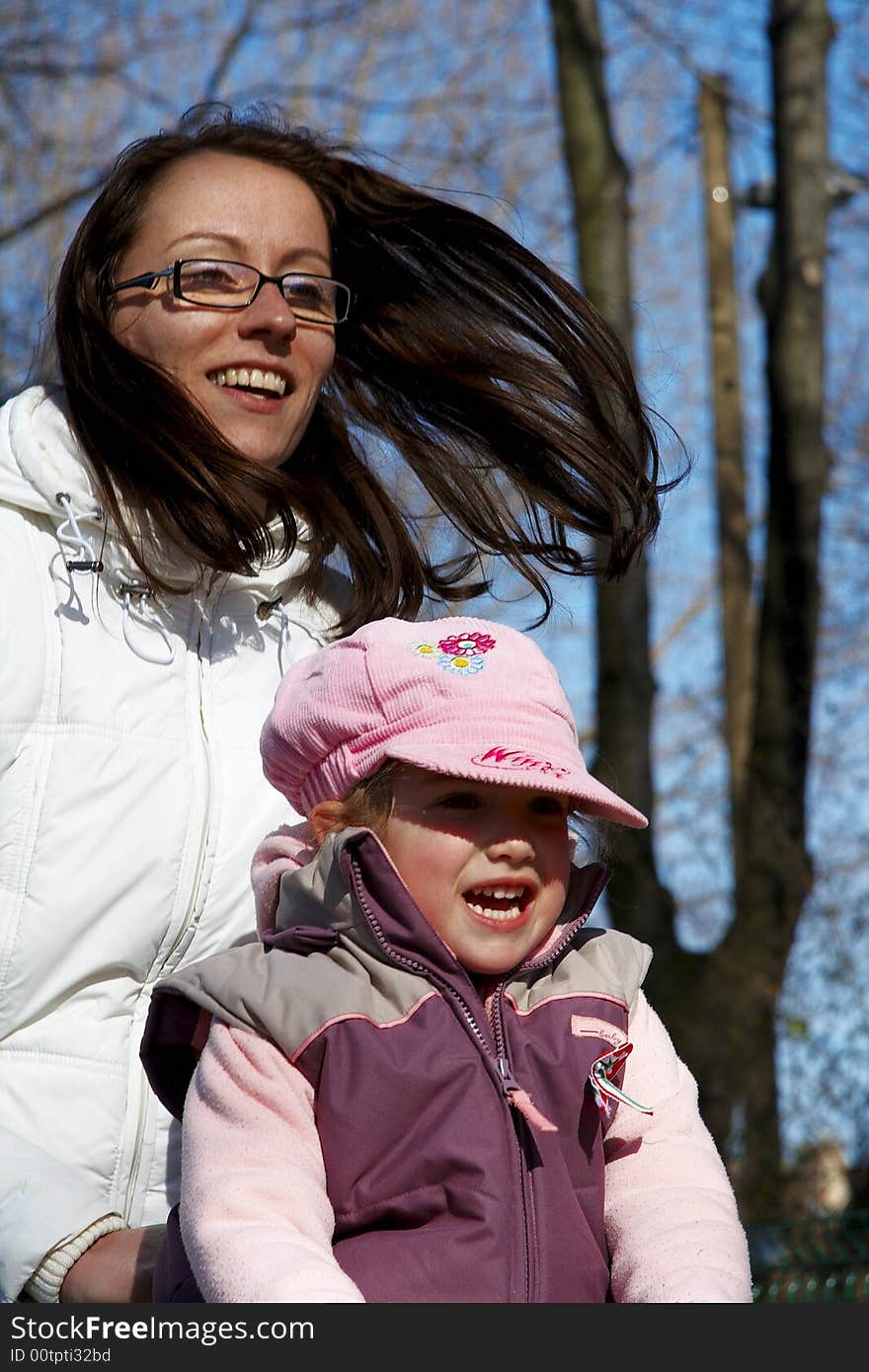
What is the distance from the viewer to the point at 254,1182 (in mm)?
1939

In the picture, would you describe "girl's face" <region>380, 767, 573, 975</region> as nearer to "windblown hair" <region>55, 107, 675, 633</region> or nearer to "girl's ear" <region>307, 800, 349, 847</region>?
"girl's ear" <region>307, 800, 349, 847</region>

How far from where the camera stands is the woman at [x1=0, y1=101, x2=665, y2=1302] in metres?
2.43

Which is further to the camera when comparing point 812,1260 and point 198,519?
point 812,1260

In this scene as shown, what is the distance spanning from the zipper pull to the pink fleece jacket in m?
0.20

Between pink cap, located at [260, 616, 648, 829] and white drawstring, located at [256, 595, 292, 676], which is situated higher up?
white drawstring, located at [256, 595, 292, 676]

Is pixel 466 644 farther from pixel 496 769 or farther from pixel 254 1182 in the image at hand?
pixel 254 1182

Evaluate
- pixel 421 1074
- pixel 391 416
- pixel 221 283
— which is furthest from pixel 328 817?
pixel 391 416

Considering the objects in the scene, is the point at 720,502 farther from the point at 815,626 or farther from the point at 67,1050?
the point at 67,1050

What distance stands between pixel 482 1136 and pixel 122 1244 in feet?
2.04

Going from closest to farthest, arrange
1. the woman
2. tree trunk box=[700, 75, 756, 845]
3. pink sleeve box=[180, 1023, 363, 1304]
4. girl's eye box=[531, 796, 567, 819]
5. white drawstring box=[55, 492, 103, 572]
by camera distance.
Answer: pink sleeve box=[180, 1023, 363, 1304], girl's eye box=[531, 796, 567, 819], the woman, white drawstring box=[55, 492, 103, 572], tree trunk box=[700, 75, 756, 845]

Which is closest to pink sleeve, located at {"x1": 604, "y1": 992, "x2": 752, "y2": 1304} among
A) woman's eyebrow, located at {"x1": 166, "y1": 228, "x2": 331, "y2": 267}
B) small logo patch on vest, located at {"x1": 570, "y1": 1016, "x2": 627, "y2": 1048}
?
small logo patch on vest, located at {"x1": 570, "y1": 1016, "x2": 627, "y2": 1048}

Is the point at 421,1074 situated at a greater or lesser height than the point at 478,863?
lesser

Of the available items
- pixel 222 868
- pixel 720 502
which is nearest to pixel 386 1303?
pixel 222 868

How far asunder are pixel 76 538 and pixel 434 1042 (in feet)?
3.49
